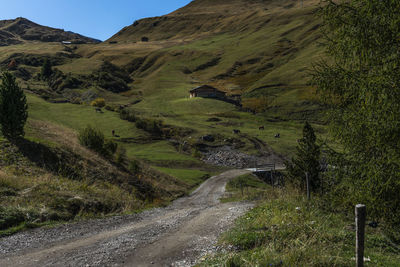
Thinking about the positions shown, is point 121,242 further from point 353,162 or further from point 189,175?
point 189,175

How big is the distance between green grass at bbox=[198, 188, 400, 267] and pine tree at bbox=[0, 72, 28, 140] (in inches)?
874

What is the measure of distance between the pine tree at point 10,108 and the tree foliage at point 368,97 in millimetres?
24166

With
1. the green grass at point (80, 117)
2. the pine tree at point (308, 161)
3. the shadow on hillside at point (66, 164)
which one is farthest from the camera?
the green grass at point (80, 117)

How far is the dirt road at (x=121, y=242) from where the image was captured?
26.1 ft

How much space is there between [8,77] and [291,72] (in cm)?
13899

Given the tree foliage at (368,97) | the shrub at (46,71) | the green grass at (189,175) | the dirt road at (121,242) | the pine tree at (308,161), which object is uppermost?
the shrub at (46,71)

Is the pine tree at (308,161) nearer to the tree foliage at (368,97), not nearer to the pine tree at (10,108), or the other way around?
the tree foliage at (368,97)

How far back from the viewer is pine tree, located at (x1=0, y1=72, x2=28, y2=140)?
23.5 m

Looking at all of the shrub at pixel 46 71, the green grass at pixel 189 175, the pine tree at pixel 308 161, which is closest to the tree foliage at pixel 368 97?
the pine tree at pixel 308 161

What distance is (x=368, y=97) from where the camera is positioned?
8.88 meters

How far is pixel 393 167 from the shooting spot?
8.48 metres

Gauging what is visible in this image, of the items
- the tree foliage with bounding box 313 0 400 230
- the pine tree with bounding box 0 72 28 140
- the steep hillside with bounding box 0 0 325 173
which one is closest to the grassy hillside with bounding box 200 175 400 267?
the tree foliage with bounding box 313 0 400 230

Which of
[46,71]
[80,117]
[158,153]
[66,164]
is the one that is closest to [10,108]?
[66,164]

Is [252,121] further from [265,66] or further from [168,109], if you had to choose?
[265,66]
